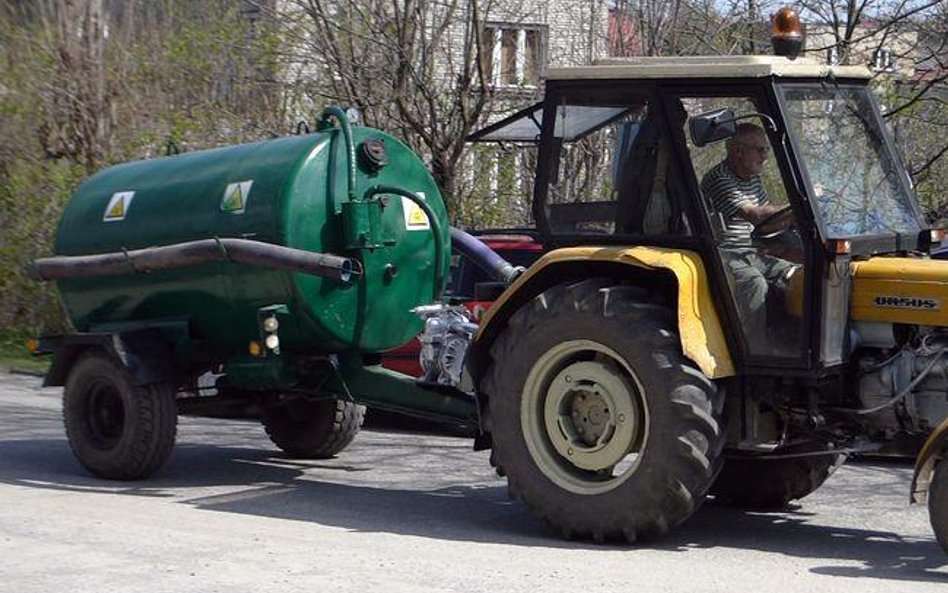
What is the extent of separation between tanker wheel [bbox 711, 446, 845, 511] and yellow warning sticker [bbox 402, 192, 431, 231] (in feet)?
8.24

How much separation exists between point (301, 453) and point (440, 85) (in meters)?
6.55

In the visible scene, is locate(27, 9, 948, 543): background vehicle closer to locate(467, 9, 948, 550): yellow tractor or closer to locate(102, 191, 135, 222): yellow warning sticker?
locate(467, 9, 948, 550): yellow tractor

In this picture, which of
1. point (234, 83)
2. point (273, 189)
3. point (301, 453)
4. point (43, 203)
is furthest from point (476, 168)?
point (273, 189)

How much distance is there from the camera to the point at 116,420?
1050cm

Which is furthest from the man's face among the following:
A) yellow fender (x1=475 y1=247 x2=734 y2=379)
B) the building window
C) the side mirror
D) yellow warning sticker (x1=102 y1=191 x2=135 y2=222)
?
the building window

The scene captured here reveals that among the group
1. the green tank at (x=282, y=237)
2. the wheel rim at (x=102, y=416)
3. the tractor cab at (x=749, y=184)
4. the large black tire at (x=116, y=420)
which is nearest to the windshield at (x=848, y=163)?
the tractor cab at (x=749, y=184)

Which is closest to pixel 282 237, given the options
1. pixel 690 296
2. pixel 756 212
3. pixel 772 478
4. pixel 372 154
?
pixel 372 154

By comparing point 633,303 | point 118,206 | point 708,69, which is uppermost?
point 708,69

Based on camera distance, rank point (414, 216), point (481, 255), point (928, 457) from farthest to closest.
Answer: point (481, 255), point (414, 216), point (928, 457)

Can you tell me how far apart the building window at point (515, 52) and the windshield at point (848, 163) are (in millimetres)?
8482

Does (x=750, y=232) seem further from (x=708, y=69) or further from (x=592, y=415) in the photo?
(x=592, y=415)

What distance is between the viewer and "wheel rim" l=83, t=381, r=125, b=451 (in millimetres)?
10453

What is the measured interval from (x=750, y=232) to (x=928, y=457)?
144 centimetres

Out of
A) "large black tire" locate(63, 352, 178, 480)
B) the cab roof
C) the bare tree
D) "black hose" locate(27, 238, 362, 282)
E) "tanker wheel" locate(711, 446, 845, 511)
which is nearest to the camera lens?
the cab roof
